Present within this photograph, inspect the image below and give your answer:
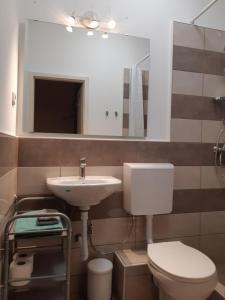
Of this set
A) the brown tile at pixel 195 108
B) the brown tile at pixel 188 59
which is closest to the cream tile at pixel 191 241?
the brown tile at pixel 195 108

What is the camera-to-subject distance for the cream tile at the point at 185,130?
83.4 inches

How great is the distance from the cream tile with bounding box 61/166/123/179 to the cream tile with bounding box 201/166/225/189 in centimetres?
76

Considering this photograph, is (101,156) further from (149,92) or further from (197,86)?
(197,86)

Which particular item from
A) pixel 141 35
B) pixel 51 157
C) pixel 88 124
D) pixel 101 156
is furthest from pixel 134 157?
pixel 141 35

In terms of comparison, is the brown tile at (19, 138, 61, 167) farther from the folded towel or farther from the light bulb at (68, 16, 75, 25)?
the light bulb at (68, 16, 75, 25)

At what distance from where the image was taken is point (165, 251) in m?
1.66

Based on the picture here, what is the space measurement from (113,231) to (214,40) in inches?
72.9

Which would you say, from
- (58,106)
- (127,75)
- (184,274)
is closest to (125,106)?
(127,75)

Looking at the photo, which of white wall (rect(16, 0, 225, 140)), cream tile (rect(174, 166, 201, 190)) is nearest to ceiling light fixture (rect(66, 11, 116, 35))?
white wall (rect(16, 0, 225, 140))

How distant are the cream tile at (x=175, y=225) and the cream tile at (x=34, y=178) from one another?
927mm

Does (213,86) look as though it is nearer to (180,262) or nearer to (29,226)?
(180,262)

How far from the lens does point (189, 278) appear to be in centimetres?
136

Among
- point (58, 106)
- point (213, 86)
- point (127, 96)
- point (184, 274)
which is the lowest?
point (184, 274)

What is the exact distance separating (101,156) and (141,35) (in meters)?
1.04
